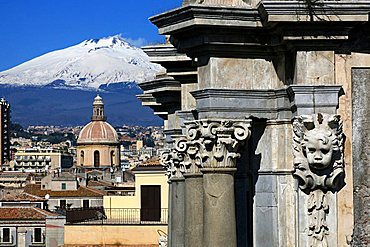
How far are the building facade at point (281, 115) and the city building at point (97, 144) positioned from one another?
153259 mm

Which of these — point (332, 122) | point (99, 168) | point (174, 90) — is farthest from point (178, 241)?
point (99, 168)

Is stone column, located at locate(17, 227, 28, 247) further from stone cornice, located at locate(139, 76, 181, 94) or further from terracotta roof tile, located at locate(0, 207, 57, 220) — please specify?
stone cornice, located at locate(139, 76, 181, 94)

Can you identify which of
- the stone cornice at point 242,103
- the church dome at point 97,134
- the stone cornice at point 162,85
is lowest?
the stone cornice at point 242,103

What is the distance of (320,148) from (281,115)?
70 centimetres

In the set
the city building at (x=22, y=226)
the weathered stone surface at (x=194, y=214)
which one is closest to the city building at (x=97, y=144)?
the city building at (x=22, y=226)

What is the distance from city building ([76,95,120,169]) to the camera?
6486 inches

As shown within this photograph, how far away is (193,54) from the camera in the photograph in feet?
36.3

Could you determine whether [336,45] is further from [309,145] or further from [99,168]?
[99,168]

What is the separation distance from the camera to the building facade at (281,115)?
34.2 ft

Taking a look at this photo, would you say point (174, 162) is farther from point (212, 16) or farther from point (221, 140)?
point (212, 16)

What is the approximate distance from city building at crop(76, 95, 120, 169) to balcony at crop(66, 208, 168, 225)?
92.9 metres

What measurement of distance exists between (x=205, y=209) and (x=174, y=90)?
6.61 meters

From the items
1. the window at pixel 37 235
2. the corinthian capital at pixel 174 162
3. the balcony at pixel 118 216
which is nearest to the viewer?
the corinthian capital at pixel 174 162

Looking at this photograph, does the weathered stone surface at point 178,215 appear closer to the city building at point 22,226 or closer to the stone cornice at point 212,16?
the stone cornice at point 212,16
